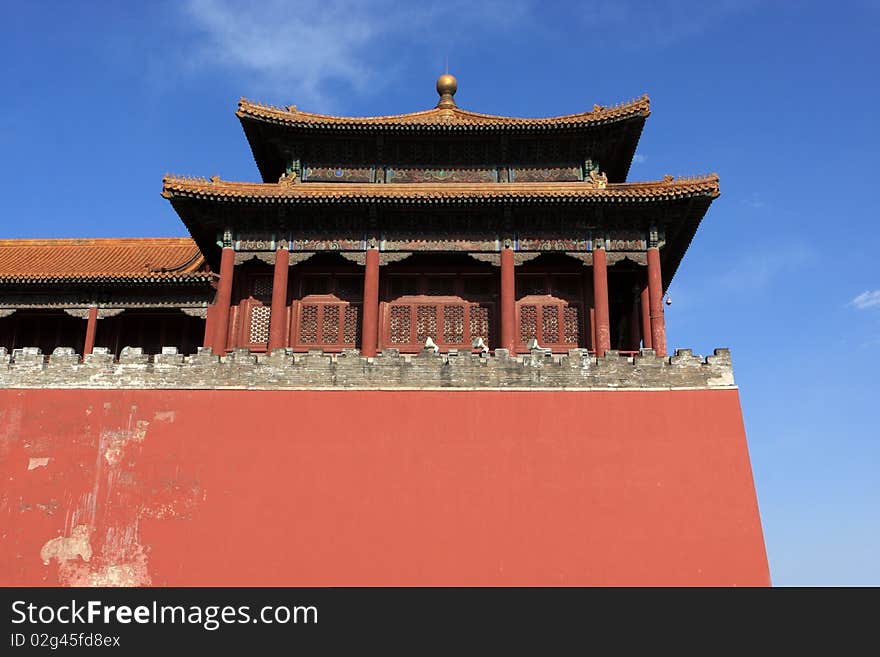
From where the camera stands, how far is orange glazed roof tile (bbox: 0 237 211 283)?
18609mm

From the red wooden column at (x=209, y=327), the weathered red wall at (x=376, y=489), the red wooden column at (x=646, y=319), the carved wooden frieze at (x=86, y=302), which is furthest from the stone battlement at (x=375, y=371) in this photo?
the carved wooden frieze at (x=86, y=302)

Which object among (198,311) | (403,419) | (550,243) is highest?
(550,243)

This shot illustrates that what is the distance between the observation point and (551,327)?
681 inches

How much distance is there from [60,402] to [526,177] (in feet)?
32.8

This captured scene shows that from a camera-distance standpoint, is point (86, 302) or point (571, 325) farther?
point (86, 302)

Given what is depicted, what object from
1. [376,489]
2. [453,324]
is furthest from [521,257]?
[376,489]

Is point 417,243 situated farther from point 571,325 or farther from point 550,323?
point 571,325

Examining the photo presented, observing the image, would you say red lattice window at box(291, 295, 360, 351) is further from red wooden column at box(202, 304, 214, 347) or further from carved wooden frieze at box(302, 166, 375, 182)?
carved wooden frieze at box(302, 166, 375, 182)

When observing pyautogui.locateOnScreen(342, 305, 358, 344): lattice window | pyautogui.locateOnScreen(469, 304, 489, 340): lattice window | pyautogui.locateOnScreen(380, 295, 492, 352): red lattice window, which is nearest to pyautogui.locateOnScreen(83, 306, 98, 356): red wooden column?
pyautogui.locateOnScreen(342, 305, 358, 344): lattice window

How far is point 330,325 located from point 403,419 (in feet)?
15.8

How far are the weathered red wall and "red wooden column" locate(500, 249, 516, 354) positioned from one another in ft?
10.1

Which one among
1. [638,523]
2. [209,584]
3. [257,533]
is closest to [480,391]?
[638,523]

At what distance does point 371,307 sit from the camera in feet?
54.1

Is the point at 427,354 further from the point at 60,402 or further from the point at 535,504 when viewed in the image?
the point at 60,402
